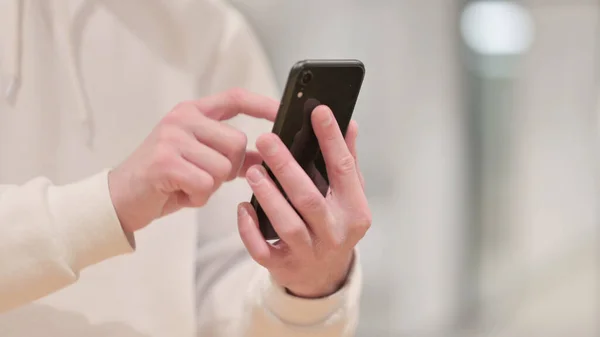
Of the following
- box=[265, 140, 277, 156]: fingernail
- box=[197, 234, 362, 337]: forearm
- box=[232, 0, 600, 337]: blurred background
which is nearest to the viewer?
box=[265, 140, 277, 156]: fingernail

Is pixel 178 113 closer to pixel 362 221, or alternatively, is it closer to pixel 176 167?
pixel 176 167

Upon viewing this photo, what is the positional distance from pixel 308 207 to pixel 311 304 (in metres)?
0.13

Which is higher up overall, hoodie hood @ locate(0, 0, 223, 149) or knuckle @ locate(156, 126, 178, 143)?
hoodie hood @ locate(0, 0, 223, 149)

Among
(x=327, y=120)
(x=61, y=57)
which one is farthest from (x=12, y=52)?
(x=327, y=120)

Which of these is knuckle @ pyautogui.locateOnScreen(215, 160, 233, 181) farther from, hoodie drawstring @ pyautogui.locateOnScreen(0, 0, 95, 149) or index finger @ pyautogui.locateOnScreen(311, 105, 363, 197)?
hoodie drawstring @ pyautogui.locateOnScreen(0, 0, 95, 149)

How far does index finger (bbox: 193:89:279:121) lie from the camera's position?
46 cm

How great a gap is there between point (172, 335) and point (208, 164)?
25 centimetres

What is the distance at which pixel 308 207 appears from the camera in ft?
1.30

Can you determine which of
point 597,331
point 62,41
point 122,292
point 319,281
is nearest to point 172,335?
point 122,292

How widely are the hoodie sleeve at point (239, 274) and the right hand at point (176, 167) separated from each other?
0.43 ft

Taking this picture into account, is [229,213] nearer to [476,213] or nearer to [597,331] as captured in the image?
[476,213]

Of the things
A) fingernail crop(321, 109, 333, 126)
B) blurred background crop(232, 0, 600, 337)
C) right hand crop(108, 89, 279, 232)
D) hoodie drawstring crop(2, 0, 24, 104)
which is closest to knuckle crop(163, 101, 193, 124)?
right hand crop(108, 89, 279, 232)

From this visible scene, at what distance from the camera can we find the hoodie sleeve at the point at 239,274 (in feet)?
1.67

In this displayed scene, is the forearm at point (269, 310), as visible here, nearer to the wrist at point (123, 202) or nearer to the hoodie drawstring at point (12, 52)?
the wrist at point (123, 202)
